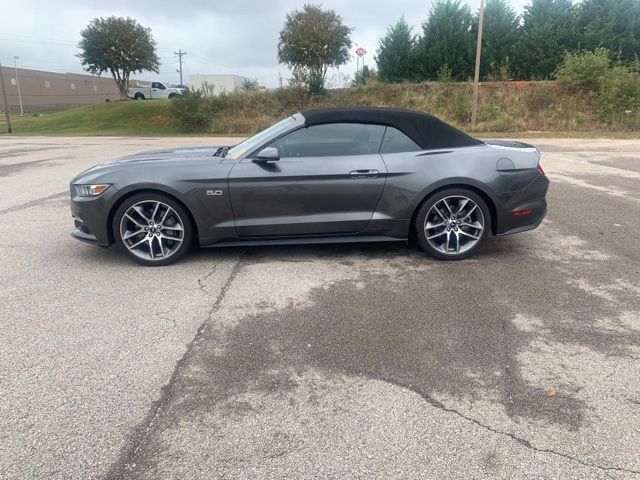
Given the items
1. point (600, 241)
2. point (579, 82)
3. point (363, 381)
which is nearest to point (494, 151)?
point (600, 241)

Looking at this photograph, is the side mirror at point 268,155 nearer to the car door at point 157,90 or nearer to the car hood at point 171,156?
the car hood at point 171,156

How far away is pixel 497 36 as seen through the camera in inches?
1315

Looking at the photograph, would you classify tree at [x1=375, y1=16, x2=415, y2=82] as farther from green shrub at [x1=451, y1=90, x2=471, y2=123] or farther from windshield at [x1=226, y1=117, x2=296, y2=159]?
windshield at [x1=226, y1=117, x2=296, y2=159]

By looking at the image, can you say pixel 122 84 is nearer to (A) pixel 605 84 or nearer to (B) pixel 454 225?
(A) pixel 605 84

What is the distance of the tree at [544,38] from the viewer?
104 feet

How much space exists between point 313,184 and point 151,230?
5.45 ft

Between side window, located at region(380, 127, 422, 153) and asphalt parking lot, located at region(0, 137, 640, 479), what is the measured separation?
1.12 m

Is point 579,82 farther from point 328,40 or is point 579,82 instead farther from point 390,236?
point 390,236

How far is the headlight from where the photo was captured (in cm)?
468

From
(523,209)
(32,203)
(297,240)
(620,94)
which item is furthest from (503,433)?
(620,94)

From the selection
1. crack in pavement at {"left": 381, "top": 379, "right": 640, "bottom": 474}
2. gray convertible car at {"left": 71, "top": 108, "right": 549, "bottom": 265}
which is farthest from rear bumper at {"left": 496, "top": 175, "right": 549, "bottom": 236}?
crack in pavement at {"left": 381, "top": 379, "right": 640, "bottom": 474}

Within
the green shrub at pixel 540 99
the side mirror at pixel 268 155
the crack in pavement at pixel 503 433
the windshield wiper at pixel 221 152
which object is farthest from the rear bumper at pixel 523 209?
the green shrub at pixel 540 99

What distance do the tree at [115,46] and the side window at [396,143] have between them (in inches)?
1737

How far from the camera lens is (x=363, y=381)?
2871 mm
